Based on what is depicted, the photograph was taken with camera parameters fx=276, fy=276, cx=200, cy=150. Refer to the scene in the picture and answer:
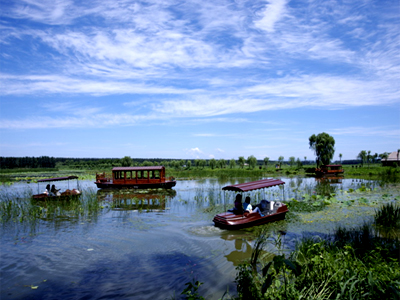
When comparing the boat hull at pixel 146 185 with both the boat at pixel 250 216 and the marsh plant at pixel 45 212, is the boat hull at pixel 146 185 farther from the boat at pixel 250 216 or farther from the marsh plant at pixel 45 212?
the boat at pixel 250 216

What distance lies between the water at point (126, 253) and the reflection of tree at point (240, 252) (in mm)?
32

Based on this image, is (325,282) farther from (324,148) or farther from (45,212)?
(324,148)

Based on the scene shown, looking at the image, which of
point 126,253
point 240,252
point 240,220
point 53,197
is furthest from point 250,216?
point 53,197

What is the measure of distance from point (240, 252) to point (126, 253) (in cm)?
391

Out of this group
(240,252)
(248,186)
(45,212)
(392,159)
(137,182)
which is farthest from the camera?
(392,159)

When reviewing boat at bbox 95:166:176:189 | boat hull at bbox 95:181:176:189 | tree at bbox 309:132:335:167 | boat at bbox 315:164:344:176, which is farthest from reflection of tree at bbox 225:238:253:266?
tree at bbox 309:132:335:167

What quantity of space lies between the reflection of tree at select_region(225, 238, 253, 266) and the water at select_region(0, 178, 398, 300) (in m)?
0.03

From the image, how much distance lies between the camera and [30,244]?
10.5 metres

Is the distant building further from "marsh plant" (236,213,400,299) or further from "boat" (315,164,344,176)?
"marsh plant" (236,213,400,299)

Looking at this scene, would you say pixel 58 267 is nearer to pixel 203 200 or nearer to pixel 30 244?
pixel 30 244

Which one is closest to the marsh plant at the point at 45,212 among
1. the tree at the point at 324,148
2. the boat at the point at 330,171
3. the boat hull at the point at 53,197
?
the boat hull at the point at 53,197

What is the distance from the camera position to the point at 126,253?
373 inches

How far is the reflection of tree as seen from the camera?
8.71 metres

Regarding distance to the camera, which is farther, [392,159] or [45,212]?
[392,159]
